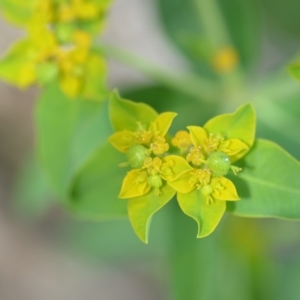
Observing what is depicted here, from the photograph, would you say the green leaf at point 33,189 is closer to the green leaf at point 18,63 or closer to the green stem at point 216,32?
the green stem at point 216,32

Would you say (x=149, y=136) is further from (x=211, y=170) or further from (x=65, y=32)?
(x=65, y=32)

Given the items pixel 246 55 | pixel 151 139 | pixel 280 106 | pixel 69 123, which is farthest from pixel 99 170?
pixel 246 55

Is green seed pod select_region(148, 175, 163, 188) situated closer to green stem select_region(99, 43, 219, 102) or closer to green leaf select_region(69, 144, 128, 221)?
green leaf select_region(69, 144, 128, 221)

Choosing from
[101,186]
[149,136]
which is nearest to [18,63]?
[101,186]

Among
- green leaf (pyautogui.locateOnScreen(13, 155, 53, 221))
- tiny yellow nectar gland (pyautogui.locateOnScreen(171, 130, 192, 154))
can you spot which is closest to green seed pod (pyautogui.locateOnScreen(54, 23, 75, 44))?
tiny yellow nectar gland (pyautogui.locateOnScreen(171, 130, 192, 154))

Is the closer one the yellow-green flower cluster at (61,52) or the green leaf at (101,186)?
the green leaf at (101,186)

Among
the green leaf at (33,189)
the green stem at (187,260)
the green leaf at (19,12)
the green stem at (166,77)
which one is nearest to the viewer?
the green leaf at (19,12)

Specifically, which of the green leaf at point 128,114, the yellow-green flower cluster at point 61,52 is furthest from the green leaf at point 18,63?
the green leaf at point 128,114
